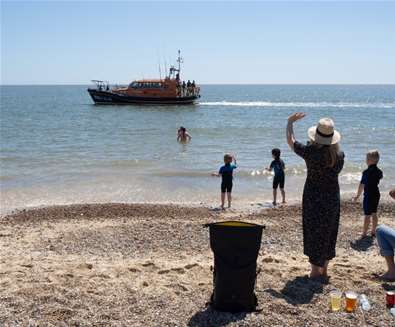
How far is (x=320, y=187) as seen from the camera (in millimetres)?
4969

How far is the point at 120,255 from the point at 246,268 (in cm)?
274

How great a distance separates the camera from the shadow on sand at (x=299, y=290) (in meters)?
4.88

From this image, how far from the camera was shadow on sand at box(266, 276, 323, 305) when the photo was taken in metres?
4.88

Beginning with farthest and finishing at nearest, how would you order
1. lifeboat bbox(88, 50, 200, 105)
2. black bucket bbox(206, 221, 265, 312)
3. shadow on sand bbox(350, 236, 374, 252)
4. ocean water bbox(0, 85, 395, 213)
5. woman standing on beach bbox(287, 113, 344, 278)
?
1. lifeboat bbox(88, 50, 200, 105)
2. ocean water bbox(0, 85, 395, 213)
3. shadow on sand bbox(350, 236, 374, 252)
4. woman standing on beach bbox(287, 113, 344, 278)
5. black bucket bbox(206, 221, 265, 312)

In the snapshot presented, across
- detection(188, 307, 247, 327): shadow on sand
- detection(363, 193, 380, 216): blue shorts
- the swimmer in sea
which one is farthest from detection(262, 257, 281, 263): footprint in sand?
the swimmer in sea

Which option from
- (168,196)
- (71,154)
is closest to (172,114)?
(71,154)

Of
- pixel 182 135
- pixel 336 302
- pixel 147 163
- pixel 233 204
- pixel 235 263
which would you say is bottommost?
pixel 147 163

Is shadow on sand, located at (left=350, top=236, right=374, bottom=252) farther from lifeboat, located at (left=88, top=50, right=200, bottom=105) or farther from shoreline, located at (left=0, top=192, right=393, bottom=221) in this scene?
lifeboat, located at (left=88, top=50, right=200, bottom=105)

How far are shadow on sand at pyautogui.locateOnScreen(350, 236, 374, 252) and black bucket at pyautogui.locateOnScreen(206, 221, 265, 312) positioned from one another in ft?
10.1

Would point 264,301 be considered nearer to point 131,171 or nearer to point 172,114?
point 131,171

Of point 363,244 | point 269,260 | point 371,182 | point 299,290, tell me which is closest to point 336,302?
point 299,290

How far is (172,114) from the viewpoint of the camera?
144ft

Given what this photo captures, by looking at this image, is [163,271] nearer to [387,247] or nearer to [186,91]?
[387,247]

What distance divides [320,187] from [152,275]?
2.12 metres
